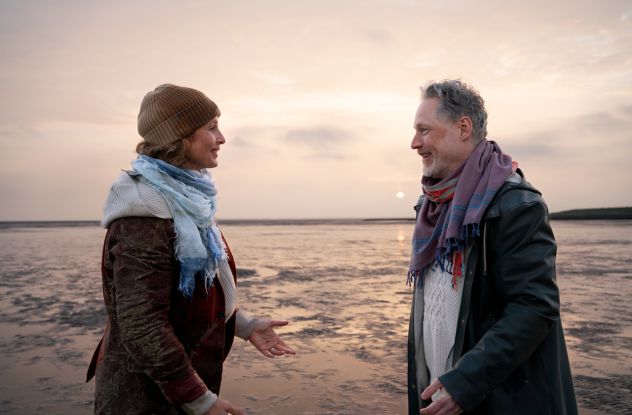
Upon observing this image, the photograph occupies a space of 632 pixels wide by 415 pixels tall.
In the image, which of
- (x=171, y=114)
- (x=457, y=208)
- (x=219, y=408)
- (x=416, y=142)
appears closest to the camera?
(x=219, y=408)

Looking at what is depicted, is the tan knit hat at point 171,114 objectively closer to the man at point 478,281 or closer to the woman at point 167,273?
the woman at point 167,273

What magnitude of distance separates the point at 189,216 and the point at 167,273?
0.81 ft

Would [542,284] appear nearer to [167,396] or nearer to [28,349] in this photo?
[167,396]

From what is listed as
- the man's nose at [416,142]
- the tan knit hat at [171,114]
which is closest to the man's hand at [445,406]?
Answer: the man's nose at [416,142]

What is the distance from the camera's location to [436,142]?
2.57 m

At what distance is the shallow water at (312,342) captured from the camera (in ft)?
16.8

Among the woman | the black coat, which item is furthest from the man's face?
the woman

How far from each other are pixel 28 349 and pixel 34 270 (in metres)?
9.75

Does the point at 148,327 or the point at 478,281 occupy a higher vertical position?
the point at 478,281

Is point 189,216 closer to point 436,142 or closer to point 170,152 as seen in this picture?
point 170,152

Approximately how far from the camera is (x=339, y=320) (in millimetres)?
8539

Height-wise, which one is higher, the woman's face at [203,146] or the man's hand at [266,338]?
the woman's face at [203,146]

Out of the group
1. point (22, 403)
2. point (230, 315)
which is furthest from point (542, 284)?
point (22, 403)

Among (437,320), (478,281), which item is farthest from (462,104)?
(437,320)
